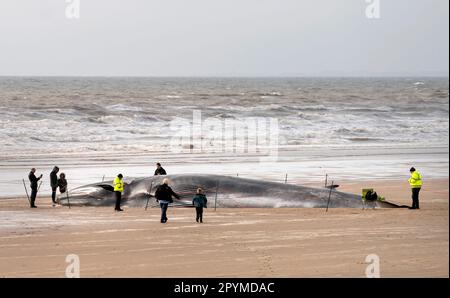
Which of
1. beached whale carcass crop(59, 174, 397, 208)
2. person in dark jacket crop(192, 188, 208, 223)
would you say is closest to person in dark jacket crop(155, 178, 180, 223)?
person in dark jacket crop(192, 188, 208, 223)

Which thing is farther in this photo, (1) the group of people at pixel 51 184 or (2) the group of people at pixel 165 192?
(1) the group of people at pixel 51 184

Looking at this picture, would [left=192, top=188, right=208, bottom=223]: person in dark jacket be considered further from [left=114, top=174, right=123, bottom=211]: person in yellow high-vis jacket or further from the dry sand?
[left=114, top=174, right=123, bottom=211]: person in yellow high-vis jacket

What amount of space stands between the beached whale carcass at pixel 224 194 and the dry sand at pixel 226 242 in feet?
2.36

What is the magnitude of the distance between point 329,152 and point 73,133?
18.0m

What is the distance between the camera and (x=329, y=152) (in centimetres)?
3875

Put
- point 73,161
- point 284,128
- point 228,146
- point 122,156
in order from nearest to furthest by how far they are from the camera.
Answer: point 73,161, point 122,156, point 228,146, point 284,128

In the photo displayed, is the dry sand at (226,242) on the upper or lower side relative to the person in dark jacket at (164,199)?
lower

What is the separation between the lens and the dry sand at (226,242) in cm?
1228

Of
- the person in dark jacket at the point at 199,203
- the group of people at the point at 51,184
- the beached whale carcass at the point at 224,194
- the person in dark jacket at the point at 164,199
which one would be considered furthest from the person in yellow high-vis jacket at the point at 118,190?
the person in dark jacket at the point at 199,203

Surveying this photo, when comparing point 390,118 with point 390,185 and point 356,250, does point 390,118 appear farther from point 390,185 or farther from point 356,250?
point 356,250

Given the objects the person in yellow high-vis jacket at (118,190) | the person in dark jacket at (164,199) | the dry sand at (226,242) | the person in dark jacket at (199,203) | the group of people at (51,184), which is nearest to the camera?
the dry sand at (226,242)

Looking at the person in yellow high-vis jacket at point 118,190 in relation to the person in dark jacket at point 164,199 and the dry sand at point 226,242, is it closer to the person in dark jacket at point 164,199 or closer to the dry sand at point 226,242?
the dry sand at point 226,242

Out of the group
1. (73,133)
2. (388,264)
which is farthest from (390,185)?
(73,133)

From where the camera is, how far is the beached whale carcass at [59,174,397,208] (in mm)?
20172
